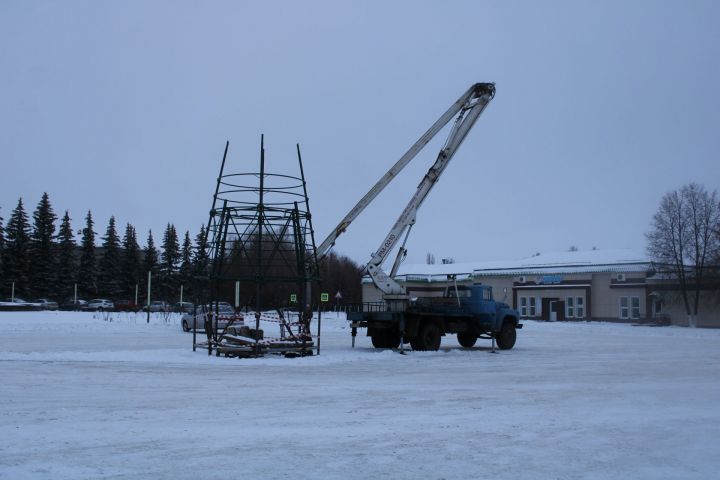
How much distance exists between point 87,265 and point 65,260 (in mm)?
3186

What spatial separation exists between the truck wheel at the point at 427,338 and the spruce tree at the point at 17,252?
69194 mm

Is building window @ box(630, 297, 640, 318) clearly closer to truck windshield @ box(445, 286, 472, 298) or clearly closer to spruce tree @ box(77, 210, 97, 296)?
truck windshield @ box(445, 286, 472, 298)

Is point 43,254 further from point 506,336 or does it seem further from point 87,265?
point 506,336

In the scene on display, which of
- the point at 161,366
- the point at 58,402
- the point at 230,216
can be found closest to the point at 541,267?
the point at 230,216

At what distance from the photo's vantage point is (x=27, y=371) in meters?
18.0

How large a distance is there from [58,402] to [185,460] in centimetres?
538

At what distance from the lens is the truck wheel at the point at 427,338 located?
27.4m

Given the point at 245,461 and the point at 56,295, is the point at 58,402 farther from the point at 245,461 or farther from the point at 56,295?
the point at 56,295

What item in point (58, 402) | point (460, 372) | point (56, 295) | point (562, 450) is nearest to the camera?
point (562, 450)

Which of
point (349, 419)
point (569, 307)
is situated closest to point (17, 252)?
point (569, 307)

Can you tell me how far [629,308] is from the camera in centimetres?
6319

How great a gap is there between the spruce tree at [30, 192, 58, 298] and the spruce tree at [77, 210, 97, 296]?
384 centimetres

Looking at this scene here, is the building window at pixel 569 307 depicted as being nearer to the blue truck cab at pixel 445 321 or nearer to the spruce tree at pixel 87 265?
the blue truck cab at pixel 445 321

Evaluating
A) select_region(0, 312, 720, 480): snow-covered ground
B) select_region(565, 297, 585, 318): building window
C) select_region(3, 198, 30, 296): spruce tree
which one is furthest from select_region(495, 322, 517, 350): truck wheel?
select_region(3, 198, 30, 296): spruce tree
